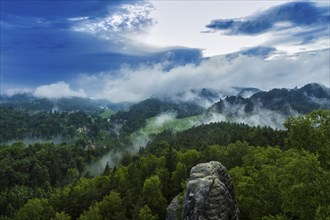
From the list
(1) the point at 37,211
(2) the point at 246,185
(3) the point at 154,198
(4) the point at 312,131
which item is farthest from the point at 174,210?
(1) the point at 37,211

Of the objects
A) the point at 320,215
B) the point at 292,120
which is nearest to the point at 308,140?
the point at 292,120

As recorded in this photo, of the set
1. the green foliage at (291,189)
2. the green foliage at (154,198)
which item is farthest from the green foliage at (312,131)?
the green foliage at (154,198)

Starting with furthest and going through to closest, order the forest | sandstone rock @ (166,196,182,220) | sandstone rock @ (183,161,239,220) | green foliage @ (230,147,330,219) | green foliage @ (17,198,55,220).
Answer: green foliage @ (17,198,55,220) < sandstone rock @ (166,196,182,220) < sandstone rock @ (183,161,239,220) < the forest < green foliage @ (230,147,330,219)

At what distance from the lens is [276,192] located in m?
55.9

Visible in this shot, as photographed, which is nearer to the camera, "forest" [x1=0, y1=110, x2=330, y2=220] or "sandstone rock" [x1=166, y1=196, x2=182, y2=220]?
"forest" [x1=0, y1=110, x2=330, y2=220]

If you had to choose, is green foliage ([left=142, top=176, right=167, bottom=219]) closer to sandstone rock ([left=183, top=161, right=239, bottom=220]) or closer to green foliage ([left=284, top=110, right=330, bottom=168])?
green foliage ([left=284, top=110, right=330, bottom=168])

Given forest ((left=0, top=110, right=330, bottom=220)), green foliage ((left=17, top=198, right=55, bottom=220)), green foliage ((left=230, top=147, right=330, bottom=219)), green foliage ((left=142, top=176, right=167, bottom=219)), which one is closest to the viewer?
green foliage ((left=230, top=147, right=330, bottom=219))

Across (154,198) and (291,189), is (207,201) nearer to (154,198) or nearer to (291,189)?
(291,189)

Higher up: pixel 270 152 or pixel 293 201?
pixel 293 201

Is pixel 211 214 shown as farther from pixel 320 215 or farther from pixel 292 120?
pixel 292 120

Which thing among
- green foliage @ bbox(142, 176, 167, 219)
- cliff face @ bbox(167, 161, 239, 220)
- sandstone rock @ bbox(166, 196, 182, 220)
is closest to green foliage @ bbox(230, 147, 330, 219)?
cliff face @ bbox(167, 161, 239, 220)

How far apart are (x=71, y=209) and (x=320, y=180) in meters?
93.1

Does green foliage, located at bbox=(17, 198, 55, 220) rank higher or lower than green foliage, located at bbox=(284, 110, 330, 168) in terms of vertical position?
lower

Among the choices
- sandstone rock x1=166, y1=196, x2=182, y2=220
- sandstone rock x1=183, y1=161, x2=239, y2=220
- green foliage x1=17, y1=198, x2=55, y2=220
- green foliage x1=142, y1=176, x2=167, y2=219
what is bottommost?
green foliage x1=17, y1=198, x2=55, y2=220
